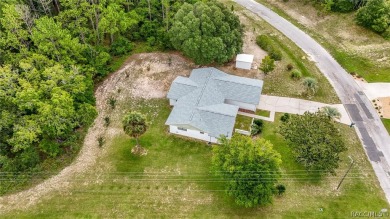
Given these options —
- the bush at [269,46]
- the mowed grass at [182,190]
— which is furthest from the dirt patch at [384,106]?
the bush at [269,46]

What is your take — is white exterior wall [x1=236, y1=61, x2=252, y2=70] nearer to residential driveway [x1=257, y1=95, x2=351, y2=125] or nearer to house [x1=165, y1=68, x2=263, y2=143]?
house [x1=165, y1=68, x2=263, y2=143]

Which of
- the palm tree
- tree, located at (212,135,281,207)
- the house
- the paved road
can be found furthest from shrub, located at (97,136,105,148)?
the paved road

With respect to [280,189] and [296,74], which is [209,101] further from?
[296,74]

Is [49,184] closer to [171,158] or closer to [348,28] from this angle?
[171,158]

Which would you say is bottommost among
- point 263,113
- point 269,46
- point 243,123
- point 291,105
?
point 243,123

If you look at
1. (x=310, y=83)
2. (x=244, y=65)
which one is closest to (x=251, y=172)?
(x=310, y=83)

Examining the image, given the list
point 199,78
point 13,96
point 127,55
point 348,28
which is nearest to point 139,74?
point 127,55

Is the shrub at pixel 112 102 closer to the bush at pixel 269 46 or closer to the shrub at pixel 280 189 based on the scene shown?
the shrub at pixel 280 189
